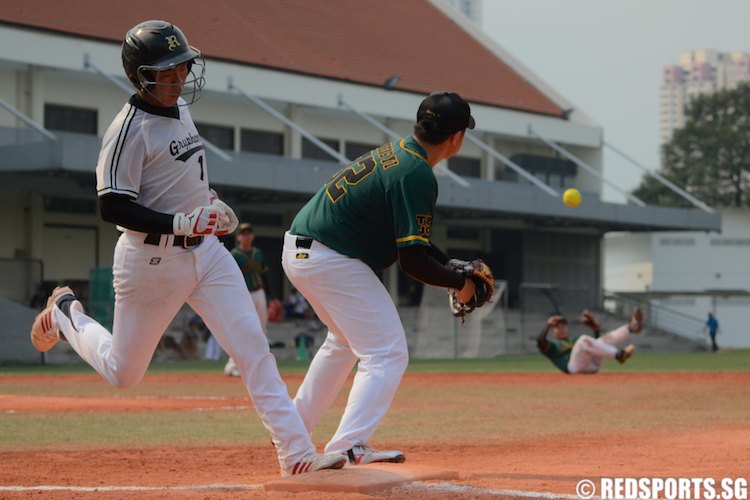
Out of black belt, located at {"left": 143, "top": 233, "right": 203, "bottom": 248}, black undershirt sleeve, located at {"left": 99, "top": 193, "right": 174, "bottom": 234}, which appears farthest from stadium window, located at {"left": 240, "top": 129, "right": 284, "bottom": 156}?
black undershirt sleeve, located at {"left": 99, "top": 193, "right": 174, "bottom": 234}

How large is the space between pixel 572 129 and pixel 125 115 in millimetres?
46416

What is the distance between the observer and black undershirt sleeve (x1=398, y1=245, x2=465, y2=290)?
22.8 feet

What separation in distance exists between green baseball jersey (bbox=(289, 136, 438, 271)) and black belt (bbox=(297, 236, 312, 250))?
0.04m

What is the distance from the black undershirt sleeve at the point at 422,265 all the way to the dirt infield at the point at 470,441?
3.71ft

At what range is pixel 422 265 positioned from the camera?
22.9 ft

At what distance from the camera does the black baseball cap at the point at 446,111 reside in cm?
718

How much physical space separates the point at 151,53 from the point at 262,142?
36.2 metres

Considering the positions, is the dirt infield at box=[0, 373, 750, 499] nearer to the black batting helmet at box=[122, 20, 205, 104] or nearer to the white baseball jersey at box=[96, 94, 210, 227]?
the white baseball jersey at box=[96, 94, 210, 227]

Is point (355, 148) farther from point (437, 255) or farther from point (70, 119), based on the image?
point (437, 255)

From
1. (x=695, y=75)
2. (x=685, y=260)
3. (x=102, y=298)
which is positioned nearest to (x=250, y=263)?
(x=102, y=298)

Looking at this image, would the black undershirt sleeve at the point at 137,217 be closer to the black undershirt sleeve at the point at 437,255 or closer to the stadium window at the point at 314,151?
the black undershirt sleeve at the point at 437,255

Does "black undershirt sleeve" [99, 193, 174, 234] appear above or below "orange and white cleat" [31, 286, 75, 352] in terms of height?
above

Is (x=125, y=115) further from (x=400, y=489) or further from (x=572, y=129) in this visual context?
(x=572, y=129)

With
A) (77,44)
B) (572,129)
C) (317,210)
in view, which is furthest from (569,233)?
(317,210)
